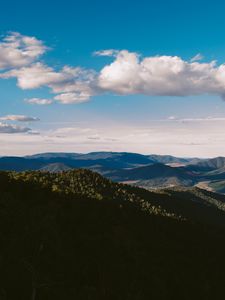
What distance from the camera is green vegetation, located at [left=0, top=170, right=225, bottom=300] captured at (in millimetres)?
83000

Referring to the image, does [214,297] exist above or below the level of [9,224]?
below

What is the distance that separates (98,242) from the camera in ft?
399

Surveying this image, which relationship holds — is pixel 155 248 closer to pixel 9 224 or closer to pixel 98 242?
pixel 98 242

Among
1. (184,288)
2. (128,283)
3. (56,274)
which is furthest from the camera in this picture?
(184,288)

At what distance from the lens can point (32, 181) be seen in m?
155

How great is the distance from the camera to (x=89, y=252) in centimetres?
11131

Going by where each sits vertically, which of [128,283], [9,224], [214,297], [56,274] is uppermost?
[9,224]

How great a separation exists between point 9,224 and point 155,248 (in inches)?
2314

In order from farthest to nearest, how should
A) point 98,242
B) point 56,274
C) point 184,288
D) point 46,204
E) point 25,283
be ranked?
point 46,204 < point 98,242 < point 184,288 < point 56,274 < point 25,283

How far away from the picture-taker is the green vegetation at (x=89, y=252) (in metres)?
83.0

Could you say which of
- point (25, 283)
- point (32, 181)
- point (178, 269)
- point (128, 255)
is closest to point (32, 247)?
point (25, 283)

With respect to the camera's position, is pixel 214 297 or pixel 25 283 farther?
pixel 214 297

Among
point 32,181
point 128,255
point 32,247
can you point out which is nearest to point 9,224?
point 32,247

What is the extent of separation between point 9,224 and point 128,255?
134ft
